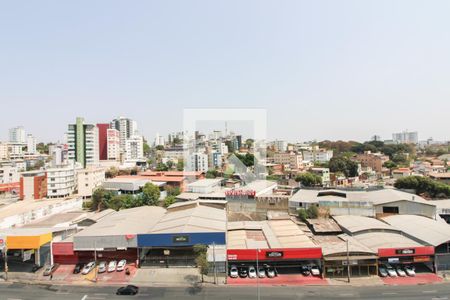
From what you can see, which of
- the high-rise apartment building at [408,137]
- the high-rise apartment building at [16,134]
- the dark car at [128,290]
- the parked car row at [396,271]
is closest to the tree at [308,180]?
the parked car row at [396,271]

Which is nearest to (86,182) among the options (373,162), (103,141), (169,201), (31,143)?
(169,201)

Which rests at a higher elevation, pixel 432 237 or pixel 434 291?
pixel 432 237

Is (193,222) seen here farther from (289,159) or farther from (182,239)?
(289,159)

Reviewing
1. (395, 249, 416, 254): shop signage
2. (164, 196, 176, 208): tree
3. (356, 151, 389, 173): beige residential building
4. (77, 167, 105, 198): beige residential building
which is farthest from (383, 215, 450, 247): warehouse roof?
(356, 151, 389, 173): beige residential building

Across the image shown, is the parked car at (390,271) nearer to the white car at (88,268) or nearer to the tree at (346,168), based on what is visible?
the white car at (88,268)

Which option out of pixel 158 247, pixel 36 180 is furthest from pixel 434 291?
pixel 36 180

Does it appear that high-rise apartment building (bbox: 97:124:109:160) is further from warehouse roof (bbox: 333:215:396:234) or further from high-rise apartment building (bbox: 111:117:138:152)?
warehouse roof (bbox: 333:215:396:234)

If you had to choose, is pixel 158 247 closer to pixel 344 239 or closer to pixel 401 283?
pixel 344 239
